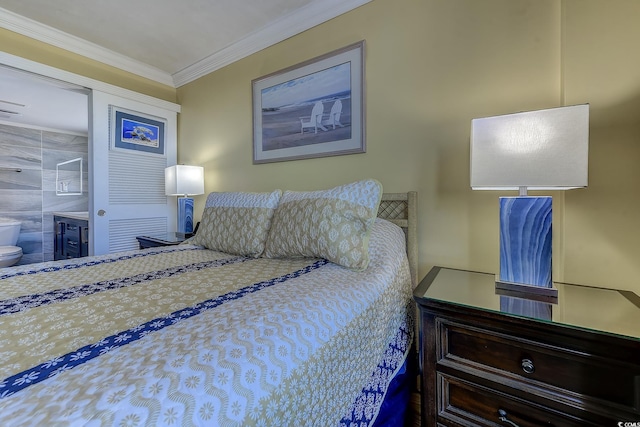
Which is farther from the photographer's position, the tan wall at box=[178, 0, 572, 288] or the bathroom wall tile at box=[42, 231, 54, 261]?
the bathroom wall tile at box=[42, 231, 54, 261]

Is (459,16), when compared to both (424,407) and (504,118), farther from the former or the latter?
(424,407)

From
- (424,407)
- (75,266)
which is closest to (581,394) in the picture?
(424,407)

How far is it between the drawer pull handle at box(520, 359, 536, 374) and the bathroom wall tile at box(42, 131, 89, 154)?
20.1 ft

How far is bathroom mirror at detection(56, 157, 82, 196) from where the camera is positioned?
14.2 ft

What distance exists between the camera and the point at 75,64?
94.9 inches

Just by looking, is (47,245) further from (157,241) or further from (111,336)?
(111,336)

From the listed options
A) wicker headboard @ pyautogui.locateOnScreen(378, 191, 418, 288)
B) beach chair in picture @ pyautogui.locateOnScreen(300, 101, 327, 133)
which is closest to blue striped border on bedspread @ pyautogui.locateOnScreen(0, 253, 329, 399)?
wicker headboard @ pyautogui.locateOnScreen(378, 191, 418, 288)

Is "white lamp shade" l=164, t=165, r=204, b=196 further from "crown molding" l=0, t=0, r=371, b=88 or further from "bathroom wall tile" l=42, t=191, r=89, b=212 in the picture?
"bathroom wall tile" l=42, t=191, r=89, b=212

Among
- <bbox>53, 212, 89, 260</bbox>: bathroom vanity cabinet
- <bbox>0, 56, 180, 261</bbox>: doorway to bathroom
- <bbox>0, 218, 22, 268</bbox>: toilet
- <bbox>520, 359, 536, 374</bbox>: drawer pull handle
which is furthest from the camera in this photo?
<bbox>0, 218, 22, 268</bbox>: toilet

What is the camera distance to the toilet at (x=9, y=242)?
336cm

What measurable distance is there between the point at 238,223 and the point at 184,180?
1.29 metres

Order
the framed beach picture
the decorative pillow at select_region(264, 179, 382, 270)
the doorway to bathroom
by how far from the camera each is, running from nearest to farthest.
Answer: the decorative pillow at select_region(264, 179, 382, 270)
the framed beach picture
the doorway to bathroom

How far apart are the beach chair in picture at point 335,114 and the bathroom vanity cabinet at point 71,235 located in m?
2.93

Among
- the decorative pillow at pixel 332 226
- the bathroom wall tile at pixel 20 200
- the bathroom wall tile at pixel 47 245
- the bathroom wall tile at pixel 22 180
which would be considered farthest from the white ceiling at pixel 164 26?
the bathroom wall tile at pixel 47 245
